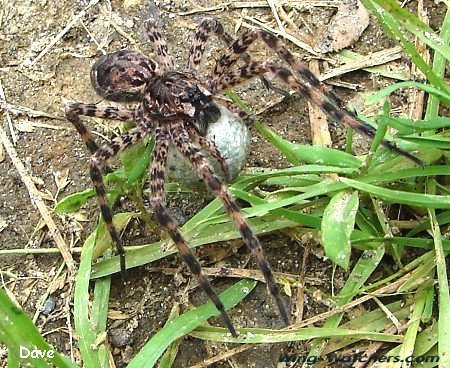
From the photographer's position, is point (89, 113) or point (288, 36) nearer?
point (89, 113)

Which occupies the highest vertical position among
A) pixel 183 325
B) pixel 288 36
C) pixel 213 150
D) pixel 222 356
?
pixel 288 36

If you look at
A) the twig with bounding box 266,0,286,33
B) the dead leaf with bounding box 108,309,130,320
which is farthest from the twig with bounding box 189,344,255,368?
the twig with bounding box 266,0,286,33

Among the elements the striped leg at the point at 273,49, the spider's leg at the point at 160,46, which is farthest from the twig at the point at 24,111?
the striped leg at the point at 273,49

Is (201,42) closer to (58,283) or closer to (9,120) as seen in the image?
(9,120)

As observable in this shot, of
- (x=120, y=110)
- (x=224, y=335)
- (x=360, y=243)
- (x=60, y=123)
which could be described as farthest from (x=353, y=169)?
(x=60, y=123)

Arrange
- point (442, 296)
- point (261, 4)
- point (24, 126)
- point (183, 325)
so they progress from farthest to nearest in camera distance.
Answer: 1. point (261, 4)
2. point (24, 126)
3. point (183, 325)
4. point (442, 296)

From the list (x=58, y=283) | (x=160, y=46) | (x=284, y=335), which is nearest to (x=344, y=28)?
(x=160, y=46)

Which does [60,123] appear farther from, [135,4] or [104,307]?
[104,307]
